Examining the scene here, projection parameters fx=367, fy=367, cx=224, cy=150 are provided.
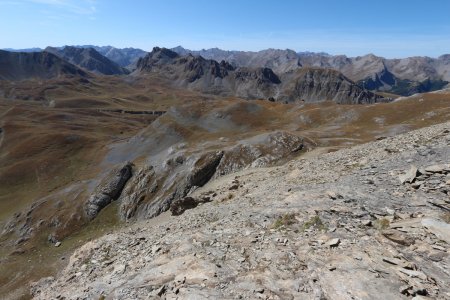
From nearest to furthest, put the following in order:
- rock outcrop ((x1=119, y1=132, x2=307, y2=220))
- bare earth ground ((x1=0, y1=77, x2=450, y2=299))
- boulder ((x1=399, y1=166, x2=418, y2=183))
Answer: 1. boulder ((x1=399, y1=166, x2=418, y2=183))
2. bare earth ground ((x1=0, y1=77, x2=450, y2=299))
3. rock outcrop ((x1=119, y1=132, x2=307, y2=220))

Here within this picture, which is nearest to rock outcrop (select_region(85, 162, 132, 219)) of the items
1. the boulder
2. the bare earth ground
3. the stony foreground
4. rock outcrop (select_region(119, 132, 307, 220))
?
the bare earth ground

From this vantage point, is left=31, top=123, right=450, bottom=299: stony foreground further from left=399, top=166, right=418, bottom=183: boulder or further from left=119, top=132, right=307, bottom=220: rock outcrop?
left=119, top=132, right=307, bottom=220: rock outcrop

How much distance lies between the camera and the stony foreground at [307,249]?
15.6 meters

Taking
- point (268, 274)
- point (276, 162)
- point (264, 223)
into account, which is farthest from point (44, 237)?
point (268, 274)

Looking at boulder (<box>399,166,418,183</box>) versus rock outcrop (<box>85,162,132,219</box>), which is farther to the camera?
rock outcrop (<box>85,162,132,219</box>)

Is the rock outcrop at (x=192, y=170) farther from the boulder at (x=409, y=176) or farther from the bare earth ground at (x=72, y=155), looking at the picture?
the boulder at (x=409, y=176)

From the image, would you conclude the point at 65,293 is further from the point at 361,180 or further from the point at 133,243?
the point at 361,180

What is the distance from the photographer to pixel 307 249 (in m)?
18.4

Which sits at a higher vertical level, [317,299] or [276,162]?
[317,299]

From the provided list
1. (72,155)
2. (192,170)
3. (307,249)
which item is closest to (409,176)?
(307,249)

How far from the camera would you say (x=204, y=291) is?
16328 mm

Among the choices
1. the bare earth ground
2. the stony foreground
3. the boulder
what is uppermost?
the boulder

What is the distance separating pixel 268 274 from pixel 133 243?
13015mm

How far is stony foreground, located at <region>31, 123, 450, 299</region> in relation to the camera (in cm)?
1564
